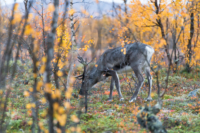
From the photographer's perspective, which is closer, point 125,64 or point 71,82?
point 71,82

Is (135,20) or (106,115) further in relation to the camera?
(135,20)

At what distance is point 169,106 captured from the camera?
7.51 metres

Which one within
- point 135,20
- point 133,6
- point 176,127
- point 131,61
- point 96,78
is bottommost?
point 176,127

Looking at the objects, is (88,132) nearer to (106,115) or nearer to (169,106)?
(106,115)

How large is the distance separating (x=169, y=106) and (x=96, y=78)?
3708mm

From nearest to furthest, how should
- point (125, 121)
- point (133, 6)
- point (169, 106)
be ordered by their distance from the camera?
point (125, 121) < point (169, 106) < point (133, 6)

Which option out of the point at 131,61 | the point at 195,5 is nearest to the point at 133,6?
the point at 195,5

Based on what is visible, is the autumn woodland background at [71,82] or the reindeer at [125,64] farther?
the reindeer at [125,64]

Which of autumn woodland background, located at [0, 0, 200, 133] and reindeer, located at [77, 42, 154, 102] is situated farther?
reindeer, located at [77, 42, 154, 102]

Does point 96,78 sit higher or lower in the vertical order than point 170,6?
lower

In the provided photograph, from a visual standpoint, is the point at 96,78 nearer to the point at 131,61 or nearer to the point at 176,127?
the point at 131,61

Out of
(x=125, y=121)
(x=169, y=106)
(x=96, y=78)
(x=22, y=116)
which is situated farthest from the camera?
(x=96, y=78)

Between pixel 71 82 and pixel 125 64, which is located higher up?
pixel 125 64

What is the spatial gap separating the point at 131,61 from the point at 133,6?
24.3ft
